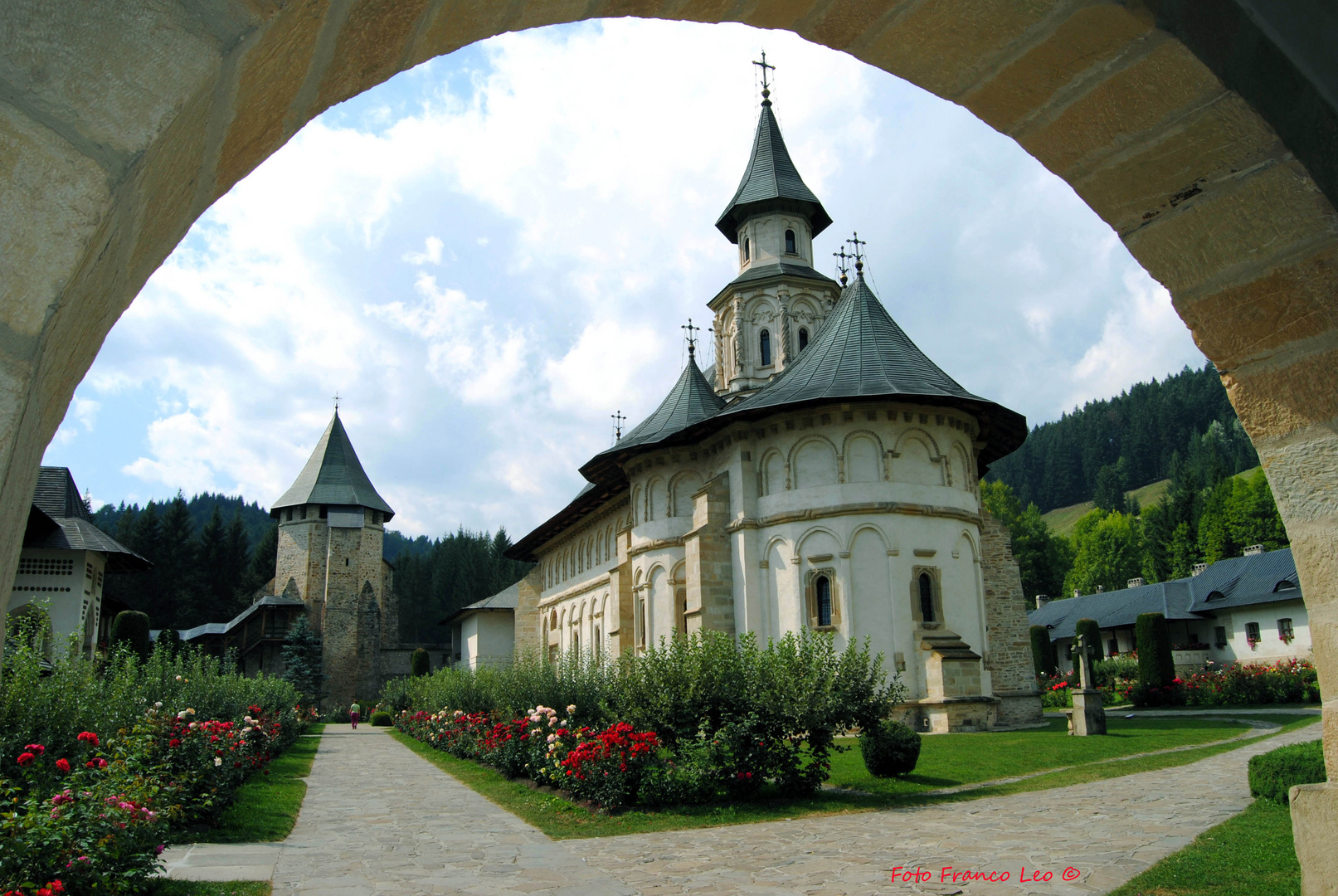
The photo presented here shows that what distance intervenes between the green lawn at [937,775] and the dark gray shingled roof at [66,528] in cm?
1245

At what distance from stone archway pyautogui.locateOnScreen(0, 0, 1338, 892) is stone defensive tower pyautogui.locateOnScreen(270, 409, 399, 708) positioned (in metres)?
50.3

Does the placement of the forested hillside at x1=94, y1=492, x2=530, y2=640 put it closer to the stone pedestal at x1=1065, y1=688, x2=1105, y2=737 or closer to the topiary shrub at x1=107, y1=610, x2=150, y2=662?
the topiary shrub at x1=107, y1=610, x2=150, y2=662

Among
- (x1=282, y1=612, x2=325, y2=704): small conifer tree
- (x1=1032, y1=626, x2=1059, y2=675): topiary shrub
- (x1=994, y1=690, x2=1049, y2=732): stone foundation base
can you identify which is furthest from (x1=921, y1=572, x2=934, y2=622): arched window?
(x1=282, y1=612, x2=325, y2=704): small conifer tree

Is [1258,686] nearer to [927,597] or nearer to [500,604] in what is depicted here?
[927,597]

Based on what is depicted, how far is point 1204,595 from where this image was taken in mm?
38500

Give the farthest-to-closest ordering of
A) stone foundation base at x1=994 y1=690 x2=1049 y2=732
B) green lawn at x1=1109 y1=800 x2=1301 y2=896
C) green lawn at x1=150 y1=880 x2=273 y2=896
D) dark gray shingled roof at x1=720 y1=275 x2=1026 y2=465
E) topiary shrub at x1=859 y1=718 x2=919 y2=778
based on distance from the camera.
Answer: stone foundation base at x1=994 y1=690 x2=1049 y2=732 → dark gray shingled roof at x1=720 y1=275 x2=1026 y2=465 → topiary shrub at x1=859 y1=718 x2=919 y2=778 → green lawn at x1=150 y1=880 x2=273 y2=896 → green lawn at x1=1109 y1=800 x2=1301 y2=896

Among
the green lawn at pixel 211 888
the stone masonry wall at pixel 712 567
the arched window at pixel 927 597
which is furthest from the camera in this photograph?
the stone masonry wall at pixel 712 567

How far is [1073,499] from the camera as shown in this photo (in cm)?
10256

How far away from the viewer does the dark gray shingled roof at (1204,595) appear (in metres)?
35.1

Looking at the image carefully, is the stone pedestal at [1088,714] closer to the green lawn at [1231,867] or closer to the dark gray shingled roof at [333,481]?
the green lawn at [1231,867]

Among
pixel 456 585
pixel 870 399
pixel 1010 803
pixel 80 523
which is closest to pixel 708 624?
pixel 870 399

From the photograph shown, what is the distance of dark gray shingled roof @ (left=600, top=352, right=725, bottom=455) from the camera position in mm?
27797

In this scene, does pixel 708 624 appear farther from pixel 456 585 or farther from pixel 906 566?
pixel 456 585

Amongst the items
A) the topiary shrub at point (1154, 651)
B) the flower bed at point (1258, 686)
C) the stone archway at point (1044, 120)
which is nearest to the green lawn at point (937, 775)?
the flower bed at point (1258, 686)
